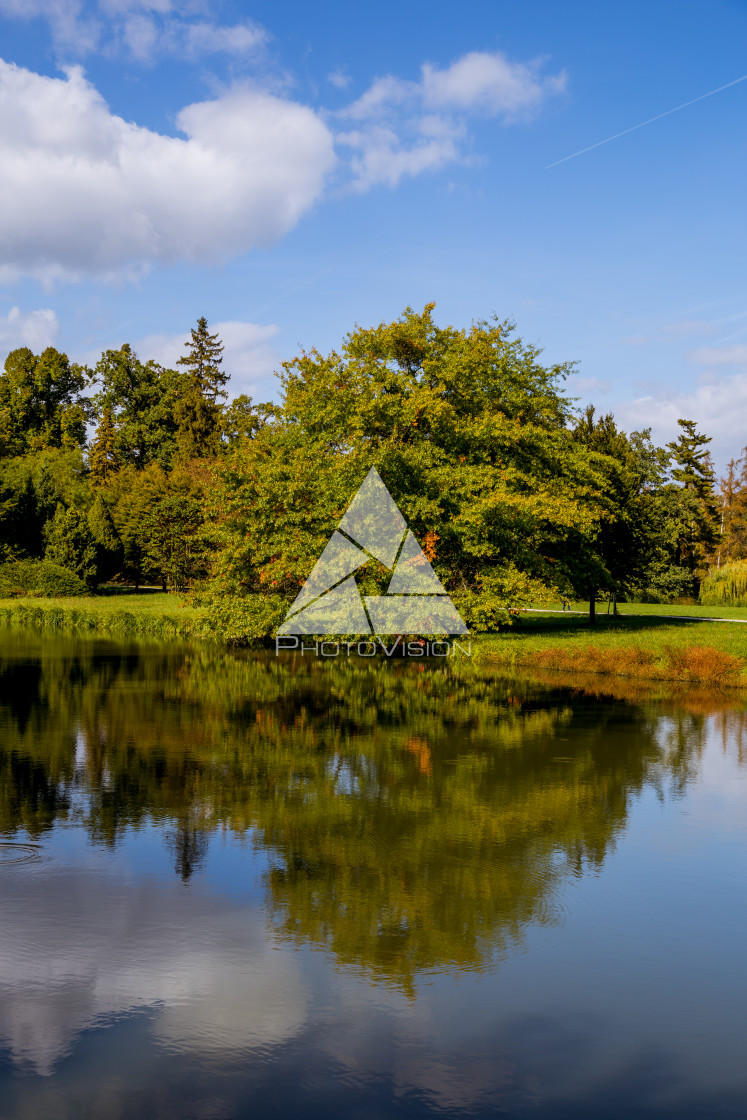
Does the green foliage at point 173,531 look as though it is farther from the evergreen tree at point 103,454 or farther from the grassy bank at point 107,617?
the evergreen tree at point 103,454

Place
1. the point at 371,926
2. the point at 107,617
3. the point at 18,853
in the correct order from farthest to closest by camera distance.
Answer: the point at 107,617 < the point at 18,853 < the point at 371,926

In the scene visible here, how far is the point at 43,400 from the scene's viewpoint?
99438 millimetres

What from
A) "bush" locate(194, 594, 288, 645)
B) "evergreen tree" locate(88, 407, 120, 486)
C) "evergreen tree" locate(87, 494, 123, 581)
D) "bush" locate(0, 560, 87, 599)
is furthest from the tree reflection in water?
"evergreen tree" locate(88, 407, 120, 486)

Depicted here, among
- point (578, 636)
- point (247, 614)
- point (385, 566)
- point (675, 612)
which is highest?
point (385, 566)

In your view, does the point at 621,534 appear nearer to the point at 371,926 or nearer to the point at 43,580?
the point at 371,926

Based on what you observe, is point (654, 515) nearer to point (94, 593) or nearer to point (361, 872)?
point (361, 872)

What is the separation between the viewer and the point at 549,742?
1805 centimetres

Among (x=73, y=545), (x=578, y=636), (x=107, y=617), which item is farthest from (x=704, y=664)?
(x=73, y=545)

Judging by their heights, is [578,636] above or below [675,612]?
below

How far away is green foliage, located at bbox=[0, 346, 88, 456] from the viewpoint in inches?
3669

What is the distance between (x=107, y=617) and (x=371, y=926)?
132ft

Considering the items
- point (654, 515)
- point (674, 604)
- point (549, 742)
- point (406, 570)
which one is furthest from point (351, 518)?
point (674, 604)

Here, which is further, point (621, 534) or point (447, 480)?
point (621, 534)

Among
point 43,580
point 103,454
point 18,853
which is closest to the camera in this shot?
point 18,853
